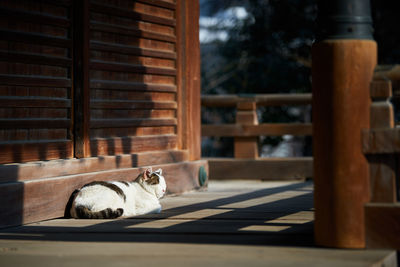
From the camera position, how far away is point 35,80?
4.52m

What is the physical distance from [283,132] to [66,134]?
4.04 m

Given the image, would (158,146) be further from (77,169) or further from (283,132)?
(283,132)

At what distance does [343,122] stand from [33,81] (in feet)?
7.81

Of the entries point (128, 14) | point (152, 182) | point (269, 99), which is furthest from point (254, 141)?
point (152, 182)

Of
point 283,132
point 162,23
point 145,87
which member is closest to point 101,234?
point 145,87

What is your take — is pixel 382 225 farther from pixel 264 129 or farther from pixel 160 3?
pixel 264 129

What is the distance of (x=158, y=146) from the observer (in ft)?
19.8

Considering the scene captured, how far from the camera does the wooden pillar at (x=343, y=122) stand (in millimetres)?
3072

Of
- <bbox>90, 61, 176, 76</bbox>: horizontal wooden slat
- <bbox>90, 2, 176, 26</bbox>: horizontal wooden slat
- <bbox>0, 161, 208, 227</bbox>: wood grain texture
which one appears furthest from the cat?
<bbox>90, 2, 176, 26</bbox>: horizontal wooden slat

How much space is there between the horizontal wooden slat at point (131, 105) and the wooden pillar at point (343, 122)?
8.16 ft

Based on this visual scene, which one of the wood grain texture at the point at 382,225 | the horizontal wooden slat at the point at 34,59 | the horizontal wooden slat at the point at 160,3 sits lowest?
the wood grain texture at the point at 382,225

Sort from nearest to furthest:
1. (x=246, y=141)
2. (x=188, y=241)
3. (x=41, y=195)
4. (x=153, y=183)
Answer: (x=188, y=241)
(x=41, y=195)
(x=153, y=183)
(x=246, y=141)

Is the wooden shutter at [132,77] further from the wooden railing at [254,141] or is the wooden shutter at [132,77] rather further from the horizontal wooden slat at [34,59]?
the wooden railing at [254,141]

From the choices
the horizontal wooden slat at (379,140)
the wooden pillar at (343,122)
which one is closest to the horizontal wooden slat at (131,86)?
the wooden pillar at (343,122)
